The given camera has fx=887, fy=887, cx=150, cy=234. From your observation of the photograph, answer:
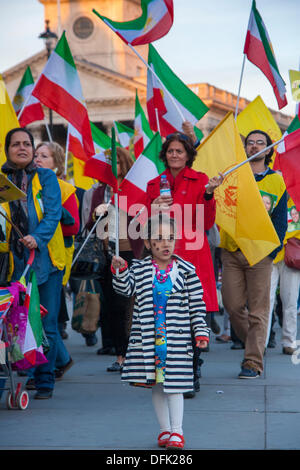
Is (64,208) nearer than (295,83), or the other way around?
(64,208)

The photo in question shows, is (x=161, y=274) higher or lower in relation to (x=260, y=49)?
lower

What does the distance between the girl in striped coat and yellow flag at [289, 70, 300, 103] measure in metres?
2.41

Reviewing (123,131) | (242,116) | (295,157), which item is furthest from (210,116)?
(295,157)

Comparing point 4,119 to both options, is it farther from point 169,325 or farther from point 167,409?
point 167,409

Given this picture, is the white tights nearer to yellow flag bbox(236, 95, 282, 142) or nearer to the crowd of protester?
the crowd of protester

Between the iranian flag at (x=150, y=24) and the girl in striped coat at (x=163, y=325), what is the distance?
3.48m

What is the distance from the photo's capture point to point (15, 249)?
6.04 m

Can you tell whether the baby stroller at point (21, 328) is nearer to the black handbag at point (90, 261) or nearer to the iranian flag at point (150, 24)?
the black handbag at point (90, 261)

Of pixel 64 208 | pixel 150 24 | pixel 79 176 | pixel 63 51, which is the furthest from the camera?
pixel 79 176

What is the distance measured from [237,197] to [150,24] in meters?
2.01

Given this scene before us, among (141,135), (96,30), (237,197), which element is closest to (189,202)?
(237,197)

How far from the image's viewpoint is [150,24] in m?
7.97

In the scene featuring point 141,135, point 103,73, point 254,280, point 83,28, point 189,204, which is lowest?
point 254,280
